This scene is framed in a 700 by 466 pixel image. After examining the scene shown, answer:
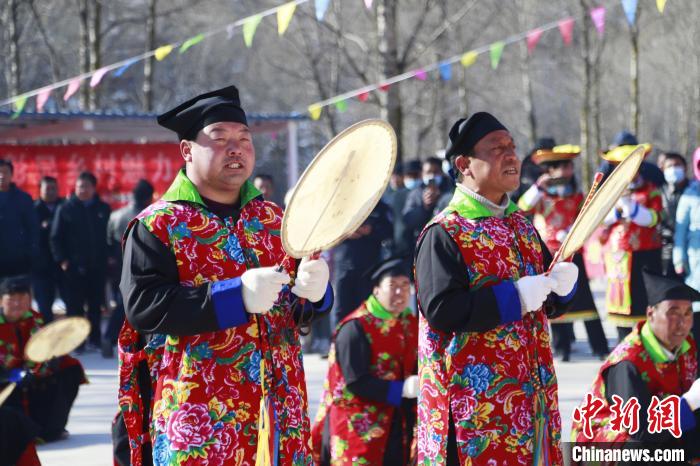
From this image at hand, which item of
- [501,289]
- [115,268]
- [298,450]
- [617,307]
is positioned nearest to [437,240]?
[501,289]

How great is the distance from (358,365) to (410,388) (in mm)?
295

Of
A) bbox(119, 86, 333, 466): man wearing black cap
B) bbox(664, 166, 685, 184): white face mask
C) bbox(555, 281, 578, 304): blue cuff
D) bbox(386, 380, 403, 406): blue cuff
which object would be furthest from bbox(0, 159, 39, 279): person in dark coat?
bbox(555, 281, 578, 304): blue cuff

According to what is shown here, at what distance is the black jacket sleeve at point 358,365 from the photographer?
5.36 metres

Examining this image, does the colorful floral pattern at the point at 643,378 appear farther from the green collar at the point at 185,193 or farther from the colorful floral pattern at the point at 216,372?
the green collar at the point at 185,193

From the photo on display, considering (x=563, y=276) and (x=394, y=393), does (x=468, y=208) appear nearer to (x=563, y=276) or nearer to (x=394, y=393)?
(x=563, y=276)

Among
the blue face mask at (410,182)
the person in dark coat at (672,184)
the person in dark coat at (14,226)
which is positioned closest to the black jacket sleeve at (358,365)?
the person in dark coat at (14,226)

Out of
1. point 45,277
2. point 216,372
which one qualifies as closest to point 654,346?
point 216,372

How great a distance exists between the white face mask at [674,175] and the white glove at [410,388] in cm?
550

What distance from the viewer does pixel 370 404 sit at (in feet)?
17.9

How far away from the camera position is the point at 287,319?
11.5 ft

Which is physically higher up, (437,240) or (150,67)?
(150,67)

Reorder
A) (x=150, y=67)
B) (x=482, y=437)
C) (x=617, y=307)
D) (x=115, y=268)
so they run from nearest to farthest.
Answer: (x=482, y=437)
(x=617, y=307)
(x=115, y=268)
(x=150, y=67)

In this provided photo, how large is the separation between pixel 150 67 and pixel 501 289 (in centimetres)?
1558

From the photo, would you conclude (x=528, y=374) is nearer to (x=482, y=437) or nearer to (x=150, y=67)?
(x=482, y=437)
